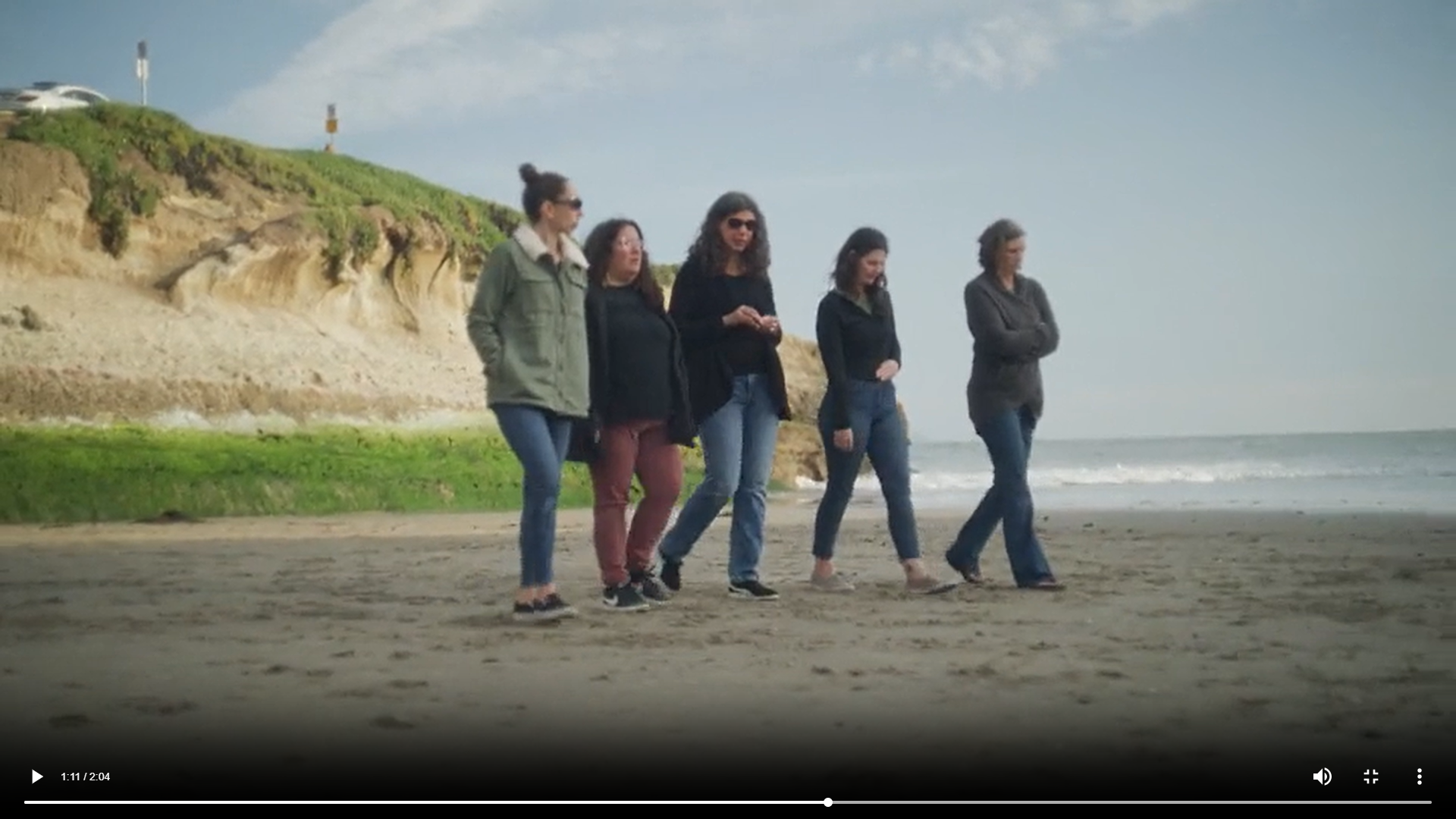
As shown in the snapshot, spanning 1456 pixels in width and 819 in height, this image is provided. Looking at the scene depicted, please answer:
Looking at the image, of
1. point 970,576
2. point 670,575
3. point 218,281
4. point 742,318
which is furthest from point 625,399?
point 218,281

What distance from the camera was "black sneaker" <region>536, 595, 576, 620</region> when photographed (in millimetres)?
6125

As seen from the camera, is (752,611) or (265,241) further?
(265,241)

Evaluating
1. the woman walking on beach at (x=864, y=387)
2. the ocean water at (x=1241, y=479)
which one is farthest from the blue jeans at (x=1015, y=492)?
the ocean water at (x=1241, y=479)

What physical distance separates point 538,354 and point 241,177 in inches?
838

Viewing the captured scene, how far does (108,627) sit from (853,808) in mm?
4146

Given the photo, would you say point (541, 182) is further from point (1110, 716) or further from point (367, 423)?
point (367, 423)

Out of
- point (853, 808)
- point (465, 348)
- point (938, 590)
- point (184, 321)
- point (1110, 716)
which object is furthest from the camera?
point (465, 348)

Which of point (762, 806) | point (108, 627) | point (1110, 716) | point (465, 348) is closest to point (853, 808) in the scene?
point (762, 806)

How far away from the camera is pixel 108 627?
602 cm

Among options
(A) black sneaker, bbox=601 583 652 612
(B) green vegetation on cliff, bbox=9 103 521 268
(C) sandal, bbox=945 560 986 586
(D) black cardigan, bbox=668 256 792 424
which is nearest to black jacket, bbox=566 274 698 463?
(D) black cardigan, bbox=668 256 792 424

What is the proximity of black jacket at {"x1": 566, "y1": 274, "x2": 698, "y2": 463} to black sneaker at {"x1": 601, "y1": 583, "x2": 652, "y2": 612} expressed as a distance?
61 centimetres

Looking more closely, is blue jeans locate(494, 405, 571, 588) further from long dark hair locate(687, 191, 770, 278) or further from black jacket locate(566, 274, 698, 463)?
long dark hair locate(687, 191, 770, 278)

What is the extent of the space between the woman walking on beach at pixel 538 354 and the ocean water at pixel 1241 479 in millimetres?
11919

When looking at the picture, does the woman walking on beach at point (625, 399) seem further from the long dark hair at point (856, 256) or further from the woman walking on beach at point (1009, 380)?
the woman walking on beach at point (1009, 380)
